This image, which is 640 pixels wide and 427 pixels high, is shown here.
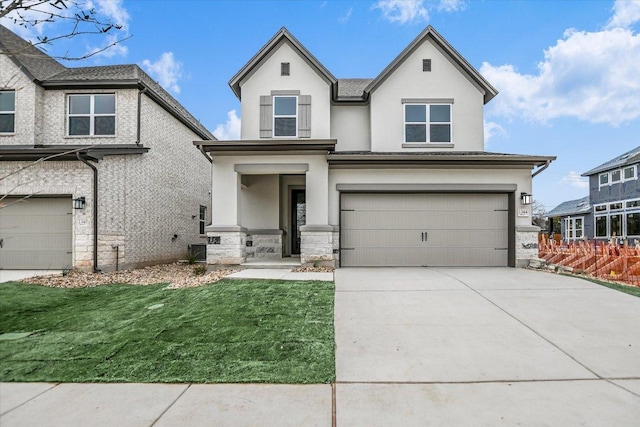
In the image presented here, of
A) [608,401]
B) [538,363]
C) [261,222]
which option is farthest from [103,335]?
[261,222]

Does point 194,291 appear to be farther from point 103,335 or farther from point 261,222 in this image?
point 261,222

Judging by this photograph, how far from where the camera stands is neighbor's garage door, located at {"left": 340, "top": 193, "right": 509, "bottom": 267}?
10.9 m

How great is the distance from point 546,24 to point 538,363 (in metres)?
14.3

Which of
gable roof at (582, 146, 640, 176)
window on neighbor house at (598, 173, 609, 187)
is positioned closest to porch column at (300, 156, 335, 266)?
gable roof at (582, 146, 640, 176)

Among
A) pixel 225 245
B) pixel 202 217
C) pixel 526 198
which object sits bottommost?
pixel 225 245

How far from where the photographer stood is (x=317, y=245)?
10398 mm

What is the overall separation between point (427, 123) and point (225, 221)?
7585 mm

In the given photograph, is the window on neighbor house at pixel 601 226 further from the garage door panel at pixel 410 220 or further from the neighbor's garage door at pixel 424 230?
the garage door panel at pixel 410 220

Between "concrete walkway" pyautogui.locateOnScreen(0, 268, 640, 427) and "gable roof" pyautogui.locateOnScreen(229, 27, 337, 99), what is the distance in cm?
879

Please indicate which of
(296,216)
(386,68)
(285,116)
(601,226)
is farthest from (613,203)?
(285,116)

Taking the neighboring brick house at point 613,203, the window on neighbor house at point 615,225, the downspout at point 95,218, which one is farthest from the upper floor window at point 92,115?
the window on neighbor house at point 615,225

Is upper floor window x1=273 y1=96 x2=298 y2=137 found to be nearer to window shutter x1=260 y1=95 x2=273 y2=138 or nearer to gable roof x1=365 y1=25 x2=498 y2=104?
window shutter x1=260 y1=95 x2=273 y2=138

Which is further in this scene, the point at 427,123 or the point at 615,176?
the point at 615,176

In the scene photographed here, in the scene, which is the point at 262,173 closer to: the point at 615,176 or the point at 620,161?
the point at 615,176
